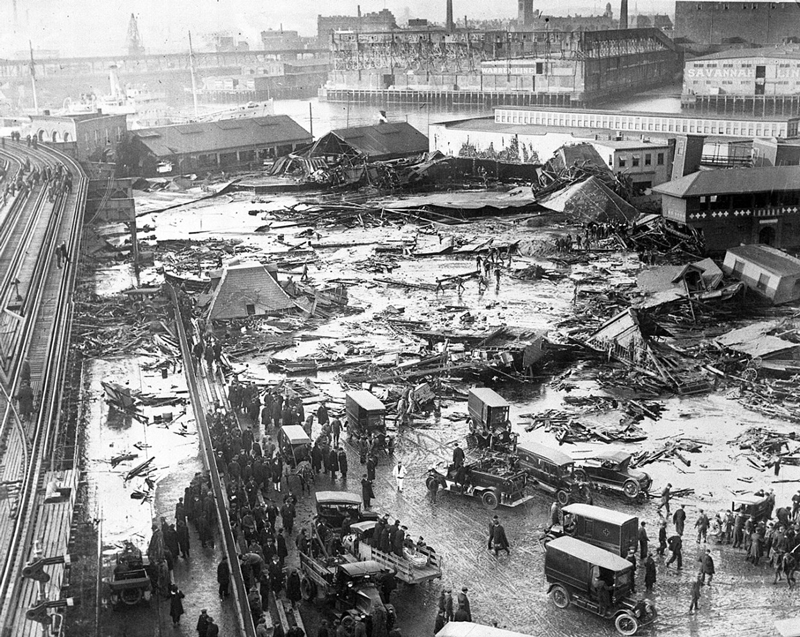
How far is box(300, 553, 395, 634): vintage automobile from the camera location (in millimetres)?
13891

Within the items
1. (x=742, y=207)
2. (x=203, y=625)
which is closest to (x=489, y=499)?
(x=203, y=625)

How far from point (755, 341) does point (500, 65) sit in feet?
280

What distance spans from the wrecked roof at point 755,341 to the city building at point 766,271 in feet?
12.0

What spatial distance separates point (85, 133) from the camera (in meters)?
64.4

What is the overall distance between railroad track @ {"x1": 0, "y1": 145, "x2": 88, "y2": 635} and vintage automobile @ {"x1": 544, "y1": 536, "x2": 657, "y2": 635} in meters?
7.50

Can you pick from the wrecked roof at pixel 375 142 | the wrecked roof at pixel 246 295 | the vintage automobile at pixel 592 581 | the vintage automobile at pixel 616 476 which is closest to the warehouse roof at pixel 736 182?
the wrecked roof at pixel 246 295

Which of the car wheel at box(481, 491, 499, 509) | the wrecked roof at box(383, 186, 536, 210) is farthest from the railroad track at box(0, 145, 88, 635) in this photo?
the wrecked roof at box(383, 186, 536, 210)

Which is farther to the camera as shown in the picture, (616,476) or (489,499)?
(616,476)

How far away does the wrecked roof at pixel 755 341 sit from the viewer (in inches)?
988

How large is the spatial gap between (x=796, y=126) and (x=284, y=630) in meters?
51.4

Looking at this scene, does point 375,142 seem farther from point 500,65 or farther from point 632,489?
point 632,489

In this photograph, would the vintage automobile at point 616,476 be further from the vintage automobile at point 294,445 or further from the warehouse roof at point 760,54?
the warehouse roof at point 760,54

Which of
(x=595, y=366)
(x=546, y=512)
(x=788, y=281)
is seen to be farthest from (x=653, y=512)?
(x=788, y=281)

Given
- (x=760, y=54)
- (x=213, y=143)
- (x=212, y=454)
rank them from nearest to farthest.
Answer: (x=212, y=454) < (x=213, y=143) < (x=760, y=54)
